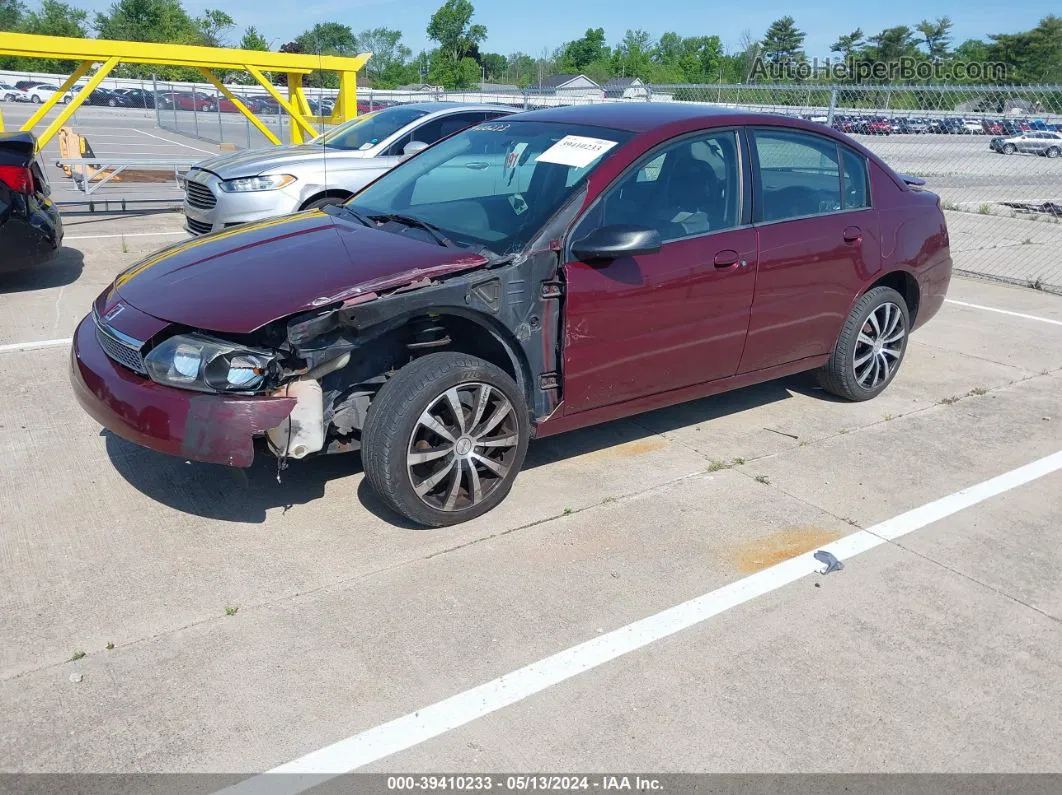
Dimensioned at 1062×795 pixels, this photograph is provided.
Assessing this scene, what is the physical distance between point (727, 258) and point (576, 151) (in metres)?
0.93

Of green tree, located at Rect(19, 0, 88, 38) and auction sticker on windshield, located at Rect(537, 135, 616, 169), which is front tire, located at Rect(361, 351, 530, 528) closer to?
auction sticker on windshield, located at Rect(537, 135, 616, 169)

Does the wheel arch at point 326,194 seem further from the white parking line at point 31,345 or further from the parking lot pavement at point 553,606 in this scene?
the parking lot pavement at point 553,606

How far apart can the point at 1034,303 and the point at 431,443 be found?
286 inches

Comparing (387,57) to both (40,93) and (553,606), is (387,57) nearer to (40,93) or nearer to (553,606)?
(40,93)

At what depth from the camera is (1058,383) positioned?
21.0ft

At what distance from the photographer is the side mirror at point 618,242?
4.02 metres

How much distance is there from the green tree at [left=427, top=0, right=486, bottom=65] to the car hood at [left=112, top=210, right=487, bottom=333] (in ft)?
345

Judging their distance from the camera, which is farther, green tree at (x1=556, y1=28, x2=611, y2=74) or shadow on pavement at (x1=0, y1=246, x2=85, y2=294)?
green tree at (x1=556, y1=28, x2=611, y2=74)

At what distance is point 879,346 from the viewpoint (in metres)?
5.70

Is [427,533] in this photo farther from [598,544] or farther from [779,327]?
[779,327]

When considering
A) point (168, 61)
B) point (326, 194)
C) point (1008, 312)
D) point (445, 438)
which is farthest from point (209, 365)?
point (168, 61)

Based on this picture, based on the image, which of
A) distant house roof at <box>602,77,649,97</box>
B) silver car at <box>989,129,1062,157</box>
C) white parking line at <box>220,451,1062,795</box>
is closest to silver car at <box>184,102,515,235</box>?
white parking line at <box>220,451,1062,795</box>

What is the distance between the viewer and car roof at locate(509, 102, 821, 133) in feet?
15.3

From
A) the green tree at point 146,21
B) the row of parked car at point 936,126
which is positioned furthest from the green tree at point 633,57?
the row of parked car at point 936,126
